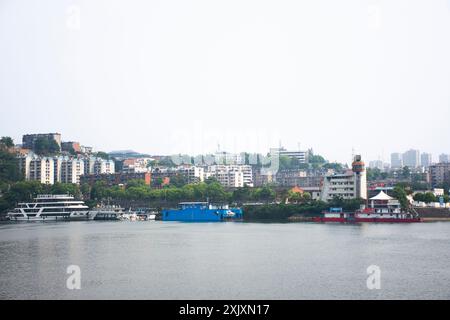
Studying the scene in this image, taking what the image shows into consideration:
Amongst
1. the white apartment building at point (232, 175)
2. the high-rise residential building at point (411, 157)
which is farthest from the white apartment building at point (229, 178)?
the high-rise residential building at point (411, 157)

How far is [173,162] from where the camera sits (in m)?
115

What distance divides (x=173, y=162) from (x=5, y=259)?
90960mm

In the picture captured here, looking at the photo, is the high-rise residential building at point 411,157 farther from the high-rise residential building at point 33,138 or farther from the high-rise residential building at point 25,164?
the high-rise residential building at point 25,164

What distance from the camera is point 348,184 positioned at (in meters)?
51.4

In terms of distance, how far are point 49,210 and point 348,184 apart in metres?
29.6

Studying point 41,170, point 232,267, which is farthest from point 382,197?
point 41,170

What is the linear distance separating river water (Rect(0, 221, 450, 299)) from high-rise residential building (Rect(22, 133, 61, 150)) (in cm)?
6699

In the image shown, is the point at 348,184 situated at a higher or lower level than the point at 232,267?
higher

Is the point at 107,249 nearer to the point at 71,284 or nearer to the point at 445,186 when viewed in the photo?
the point at 71,284

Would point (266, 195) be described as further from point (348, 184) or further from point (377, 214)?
point (377, 214)

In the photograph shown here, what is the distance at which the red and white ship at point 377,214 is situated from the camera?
45.7 m

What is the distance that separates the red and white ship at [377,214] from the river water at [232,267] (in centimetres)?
1361

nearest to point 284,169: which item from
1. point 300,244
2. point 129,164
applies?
point 129,164

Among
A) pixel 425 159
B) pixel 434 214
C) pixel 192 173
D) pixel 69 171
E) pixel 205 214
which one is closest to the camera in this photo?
pixel 434 214
